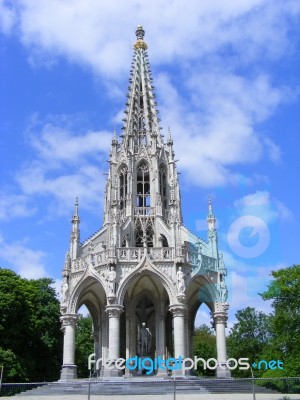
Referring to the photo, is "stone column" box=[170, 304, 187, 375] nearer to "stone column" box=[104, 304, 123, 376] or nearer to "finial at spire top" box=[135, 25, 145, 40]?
"stone column" box=[104, 304, 123, 376]

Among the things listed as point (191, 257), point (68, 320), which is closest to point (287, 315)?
point (191, 257)

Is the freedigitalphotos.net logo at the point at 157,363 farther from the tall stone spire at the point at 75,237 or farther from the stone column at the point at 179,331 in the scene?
the tall stone spire at the point at 75,237

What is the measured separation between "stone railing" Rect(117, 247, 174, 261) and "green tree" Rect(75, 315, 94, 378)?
1018 inches

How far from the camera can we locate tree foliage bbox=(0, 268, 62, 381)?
40.4 meters

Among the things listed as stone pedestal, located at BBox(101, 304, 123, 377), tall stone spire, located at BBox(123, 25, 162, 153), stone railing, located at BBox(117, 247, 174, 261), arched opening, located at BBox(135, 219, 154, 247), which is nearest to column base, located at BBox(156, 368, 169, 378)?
stone pedestal, located at BBox(101, 304, 123, 377)

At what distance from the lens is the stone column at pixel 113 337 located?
30406mm

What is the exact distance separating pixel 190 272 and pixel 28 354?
61.8 feet

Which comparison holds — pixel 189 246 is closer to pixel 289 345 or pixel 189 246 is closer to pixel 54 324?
pixel 289 345

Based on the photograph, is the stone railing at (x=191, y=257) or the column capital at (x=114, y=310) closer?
the column capital at (x=114, y=310)

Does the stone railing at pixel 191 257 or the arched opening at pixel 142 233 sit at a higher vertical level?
the arched opening at pixel 142 233

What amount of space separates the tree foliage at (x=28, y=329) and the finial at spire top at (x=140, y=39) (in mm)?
26247

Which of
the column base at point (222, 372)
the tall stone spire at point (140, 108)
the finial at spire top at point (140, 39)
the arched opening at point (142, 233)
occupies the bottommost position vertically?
the column base at point (222, 372)

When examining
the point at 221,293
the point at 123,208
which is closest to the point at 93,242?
the point at 123,208

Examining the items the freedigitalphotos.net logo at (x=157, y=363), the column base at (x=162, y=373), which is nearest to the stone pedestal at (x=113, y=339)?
the freedigitalphotos.net logo at (x=157, y=363)
